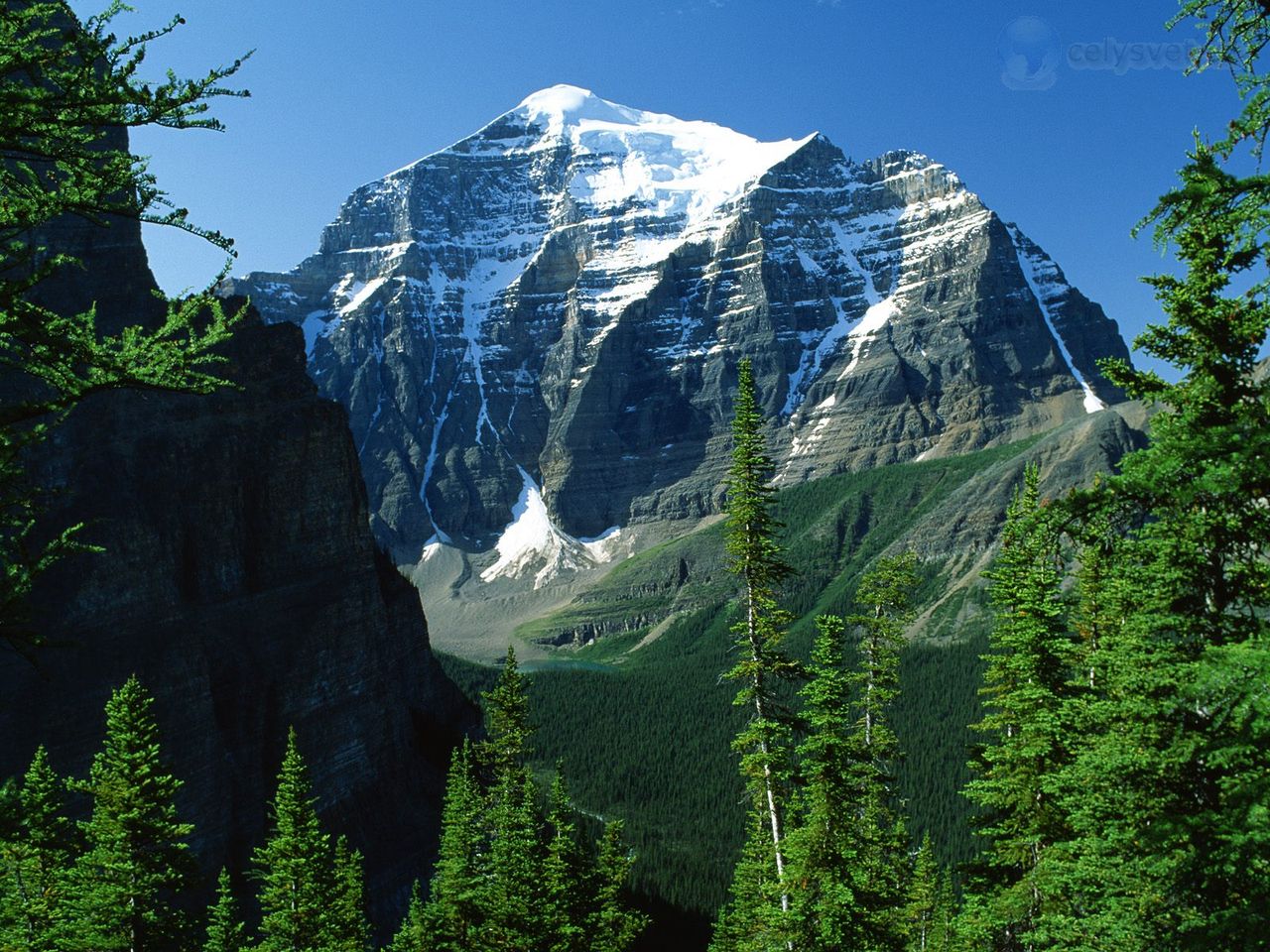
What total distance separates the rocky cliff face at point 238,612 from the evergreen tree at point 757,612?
45409 mm

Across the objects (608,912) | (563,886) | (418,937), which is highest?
(563,886)

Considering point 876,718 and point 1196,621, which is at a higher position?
point 1196,621

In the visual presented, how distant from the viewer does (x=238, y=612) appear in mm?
71688

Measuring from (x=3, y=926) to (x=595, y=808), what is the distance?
99.9 meters

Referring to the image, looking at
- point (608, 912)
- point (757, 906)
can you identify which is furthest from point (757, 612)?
point (608, 912)

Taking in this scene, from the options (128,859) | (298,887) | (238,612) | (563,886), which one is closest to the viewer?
(128,859)

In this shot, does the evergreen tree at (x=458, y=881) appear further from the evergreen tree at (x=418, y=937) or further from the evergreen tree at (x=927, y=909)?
the evergreen tree at (x=927, y=909)

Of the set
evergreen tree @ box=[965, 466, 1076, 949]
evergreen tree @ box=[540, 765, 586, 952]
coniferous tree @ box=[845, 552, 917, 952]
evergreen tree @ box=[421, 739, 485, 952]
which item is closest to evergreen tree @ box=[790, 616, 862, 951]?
coniferous tree @ box=[845, 552, 917, 952]

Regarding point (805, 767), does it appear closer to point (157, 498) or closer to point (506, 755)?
point (506, 755)

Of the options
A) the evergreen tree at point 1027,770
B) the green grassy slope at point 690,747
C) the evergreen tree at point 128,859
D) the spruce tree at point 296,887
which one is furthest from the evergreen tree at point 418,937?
the green grassy slope at point 690,747

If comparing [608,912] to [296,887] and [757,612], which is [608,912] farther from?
[757,612]

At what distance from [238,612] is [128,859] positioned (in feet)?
172

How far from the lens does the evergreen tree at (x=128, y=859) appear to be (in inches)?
876

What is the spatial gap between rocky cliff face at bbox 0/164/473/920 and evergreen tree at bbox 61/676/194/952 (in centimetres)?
3130
